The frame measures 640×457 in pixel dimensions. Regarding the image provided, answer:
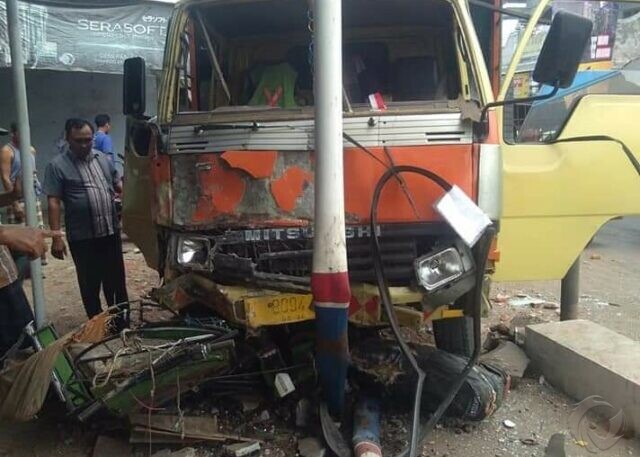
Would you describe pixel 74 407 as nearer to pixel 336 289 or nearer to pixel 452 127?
pixel 336 289

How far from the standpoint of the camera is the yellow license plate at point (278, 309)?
114 inches

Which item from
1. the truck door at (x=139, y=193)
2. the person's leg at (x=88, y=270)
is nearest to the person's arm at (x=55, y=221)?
the person's leg at (x=88, y=270)

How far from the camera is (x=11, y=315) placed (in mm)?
3723

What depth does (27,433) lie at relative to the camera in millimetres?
3385

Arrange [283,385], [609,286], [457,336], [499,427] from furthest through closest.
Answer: [609,286] < [457,336] < [499,427] < [283,385]

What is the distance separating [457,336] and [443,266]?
38.5 inches

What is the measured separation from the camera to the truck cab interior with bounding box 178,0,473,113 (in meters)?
3.65

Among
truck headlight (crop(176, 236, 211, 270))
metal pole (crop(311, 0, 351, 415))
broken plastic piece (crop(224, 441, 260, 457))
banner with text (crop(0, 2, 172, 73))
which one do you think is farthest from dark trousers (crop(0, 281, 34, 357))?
banner with text (crop(0, 2, 172, 73))

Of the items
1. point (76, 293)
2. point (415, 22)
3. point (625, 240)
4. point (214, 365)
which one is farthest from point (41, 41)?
point (625, 240)

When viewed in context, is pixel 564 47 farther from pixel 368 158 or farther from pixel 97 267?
pixel 97 267

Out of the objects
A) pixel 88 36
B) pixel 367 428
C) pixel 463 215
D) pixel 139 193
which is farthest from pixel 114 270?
pixel 88 36

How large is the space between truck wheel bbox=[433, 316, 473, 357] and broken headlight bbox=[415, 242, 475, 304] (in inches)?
33.4

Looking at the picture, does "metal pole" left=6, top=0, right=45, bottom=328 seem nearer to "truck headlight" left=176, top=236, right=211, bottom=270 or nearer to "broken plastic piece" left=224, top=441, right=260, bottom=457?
"truck headlight" left=176, top=236, right=211, bottom=270

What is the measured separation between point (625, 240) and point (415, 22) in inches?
248
